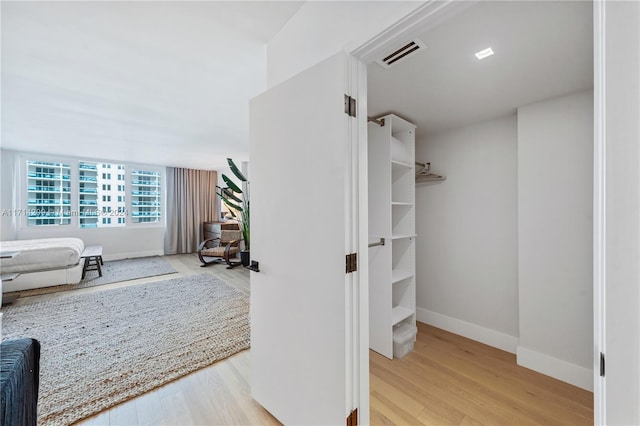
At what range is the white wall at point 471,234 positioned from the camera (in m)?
2.29

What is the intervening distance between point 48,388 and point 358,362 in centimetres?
216

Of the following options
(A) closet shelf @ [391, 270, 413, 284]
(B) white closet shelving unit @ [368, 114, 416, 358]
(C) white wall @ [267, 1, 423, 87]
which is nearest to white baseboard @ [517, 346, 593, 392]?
(B) white closet shelving unit @ [368, 114, 416, 358]

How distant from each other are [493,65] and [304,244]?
155 centimetres

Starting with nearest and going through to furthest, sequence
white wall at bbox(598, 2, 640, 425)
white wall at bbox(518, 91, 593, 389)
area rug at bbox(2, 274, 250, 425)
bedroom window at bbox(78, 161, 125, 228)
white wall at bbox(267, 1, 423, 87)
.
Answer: white wall at bbox(598, 2, 640, 425)
white wall at bbox(267, 1, 423, 87)
area rug at bbox(2, 274, 250, 425)
white wall at bbox(518, 91, 593, 389)
bedroom window at bbox(78, 161, 125, 228)

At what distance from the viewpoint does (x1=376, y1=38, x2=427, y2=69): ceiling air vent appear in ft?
4.20

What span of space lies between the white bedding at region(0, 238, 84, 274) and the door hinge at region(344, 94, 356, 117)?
16.2 ft

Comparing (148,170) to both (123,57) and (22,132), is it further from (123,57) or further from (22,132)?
(123,57)

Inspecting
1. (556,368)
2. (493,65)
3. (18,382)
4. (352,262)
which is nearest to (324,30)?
(493,65)

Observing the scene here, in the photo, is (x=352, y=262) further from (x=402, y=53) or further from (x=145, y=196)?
(x=145, y=196)

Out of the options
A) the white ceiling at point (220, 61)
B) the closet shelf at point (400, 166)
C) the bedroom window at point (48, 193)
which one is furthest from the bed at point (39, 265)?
the closet shelf at point (400, 166)

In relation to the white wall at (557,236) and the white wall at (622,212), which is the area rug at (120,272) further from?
the white wall at (622,212)

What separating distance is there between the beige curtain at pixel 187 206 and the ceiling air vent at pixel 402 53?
21.6ft

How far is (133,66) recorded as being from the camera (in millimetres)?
1971

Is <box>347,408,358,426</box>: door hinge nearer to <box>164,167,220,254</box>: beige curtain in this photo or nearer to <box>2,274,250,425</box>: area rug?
<box>2,274,250,425</box>: area rug
